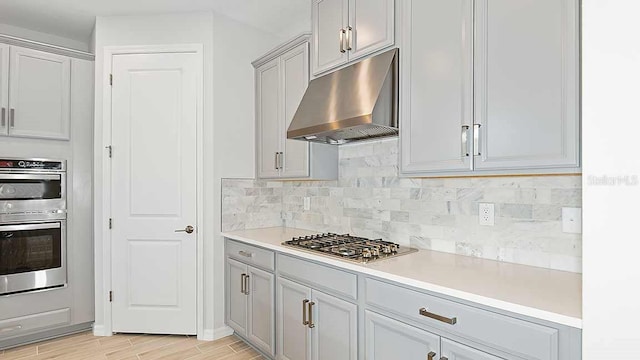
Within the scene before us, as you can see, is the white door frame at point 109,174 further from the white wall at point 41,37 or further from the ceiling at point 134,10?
the white wall at point 41,37

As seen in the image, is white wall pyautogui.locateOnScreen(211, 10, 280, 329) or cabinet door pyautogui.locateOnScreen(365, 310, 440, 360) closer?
cabinet door pyautogui.locateOnScreen(365, 310, 440, 360)

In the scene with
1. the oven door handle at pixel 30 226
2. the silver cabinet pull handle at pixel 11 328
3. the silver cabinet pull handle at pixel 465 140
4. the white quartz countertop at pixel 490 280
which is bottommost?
the silver cabinet pull handle at pixel 11 328

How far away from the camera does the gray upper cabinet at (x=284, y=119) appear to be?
2795 mm

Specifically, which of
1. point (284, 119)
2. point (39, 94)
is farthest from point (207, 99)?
point (39, 94)

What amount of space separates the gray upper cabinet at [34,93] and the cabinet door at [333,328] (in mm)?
2616

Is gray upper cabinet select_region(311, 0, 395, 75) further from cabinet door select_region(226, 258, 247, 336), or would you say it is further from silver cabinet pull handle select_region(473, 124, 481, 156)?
cabinet door select_region(226, 258, 247, 336)

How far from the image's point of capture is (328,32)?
2.46 m

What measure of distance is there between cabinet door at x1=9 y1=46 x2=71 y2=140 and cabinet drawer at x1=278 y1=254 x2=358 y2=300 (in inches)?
89.0

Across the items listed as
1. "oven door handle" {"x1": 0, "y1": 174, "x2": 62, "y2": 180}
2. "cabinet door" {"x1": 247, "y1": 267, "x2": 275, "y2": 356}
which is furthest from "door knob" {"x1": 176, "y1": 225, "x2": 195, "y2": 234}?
"oven door handle" {"x1": 0, "y1": 174, "x2": 62, "y2": 180}

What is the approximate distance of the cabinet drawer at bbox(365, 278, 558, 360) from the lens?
4.02 ft
